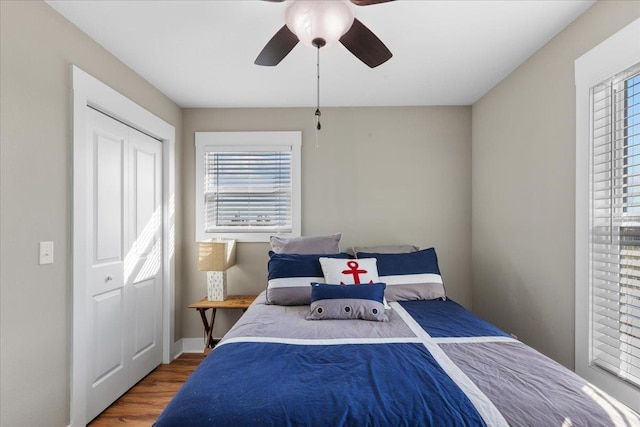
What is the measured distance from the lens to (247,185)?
→ 11.0ft

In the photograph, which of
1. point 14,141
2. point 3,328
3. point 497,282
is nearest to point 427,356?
point 497,282

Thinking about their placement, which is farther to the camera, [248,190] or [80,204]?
[248,190]

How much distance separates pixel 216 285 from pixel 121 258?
0.85m

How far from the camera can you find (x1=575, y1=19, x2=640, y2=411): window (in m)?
1.62

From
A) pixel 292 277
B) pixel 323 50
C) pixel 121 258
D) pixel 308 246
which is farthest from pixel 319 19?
pixel 121 258

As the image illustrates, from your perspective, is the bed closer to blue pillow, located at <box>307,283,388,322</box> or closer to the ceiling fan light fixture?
blue pillow, located at <box>307,283,388,322</box>

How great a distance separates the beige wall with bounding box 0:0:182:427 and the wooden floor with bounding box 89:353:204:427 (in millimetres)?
389

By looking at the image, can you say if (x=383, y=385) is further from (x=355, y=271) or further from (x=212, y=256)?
(x=212, y=256)

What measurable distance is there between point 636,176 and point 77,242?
308cm

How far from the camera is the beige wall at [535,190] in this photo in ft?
6.54

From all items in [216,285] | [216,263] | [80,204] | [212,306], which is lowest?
[212,306]

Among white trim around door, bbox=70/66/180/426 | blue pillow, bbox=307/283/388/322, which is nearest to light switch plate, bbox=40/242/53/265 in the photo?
white trim around door, bbox=70/66/180/426

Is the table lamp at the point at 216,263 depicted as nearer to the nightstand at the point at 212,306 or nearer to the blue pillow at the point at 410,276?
the nightstand at the point at 212,306

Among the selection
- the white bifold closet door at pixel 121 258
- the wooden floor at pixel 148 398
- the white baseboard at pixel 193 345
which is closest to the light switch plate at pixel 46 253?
the white bifold closet door at pixel 121 258
